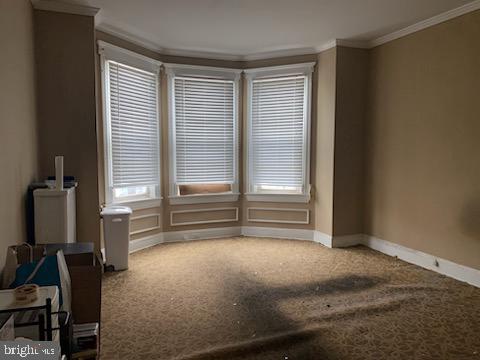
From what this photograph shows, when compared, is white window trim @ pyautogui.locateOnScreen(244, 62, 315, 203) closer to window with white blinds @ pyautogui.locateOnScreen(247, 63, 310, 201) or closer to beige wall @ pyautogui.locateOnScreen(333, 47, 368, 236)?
window with white blinds @ pyautogui.locateOnScreen(247, 63, 310, 201)

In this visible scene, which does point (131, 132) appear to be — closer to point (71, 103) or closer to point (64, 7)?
point (71, 103)

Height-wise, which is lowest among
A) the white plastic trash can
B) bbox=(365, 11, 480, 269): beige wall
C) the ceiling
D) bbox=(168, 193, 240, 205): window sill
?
the white plastic trash can

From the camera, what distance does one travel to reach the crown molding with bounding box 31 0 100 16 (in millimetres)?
3263

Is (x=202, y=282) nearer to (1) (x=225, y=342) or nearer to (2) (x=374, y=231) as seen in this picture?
(1) (x=225, y=342)

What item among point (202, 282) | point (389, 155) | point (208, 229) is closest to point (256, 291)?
point (202, 282)

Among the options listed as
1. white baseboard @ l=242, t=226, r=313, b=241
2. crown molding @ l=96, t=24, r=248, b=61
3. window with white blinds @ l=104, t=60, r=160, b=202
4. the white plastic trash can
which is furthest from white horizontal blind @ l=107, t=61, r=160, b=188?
white baseboard @ l=242, t=226, r=313, b=241

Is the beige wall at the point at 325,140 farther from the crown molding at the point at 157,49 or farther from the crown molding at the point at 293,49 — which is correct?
the crown molding at the point at 157,49

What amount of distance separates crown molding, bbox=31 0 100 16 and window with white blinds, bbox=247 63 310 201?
2.44 m

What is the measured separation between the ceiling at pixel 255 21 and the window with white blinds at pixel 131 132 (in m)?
0.50

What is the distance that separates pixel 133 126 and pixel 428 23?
367 cm

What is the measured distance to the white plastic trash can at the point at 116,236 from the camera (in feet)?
12.0

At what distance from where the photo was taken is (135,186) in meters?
4.45

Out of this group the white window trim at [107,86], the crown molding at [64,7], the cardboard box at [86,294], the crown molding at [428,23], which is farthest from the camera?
the white window trim at [107,86]

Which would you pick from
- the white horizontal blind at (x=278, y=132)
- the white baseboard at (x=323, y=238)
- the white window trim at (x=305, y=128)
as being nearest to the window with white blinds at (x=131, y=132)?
the white window trim at (x=305, y=128)
